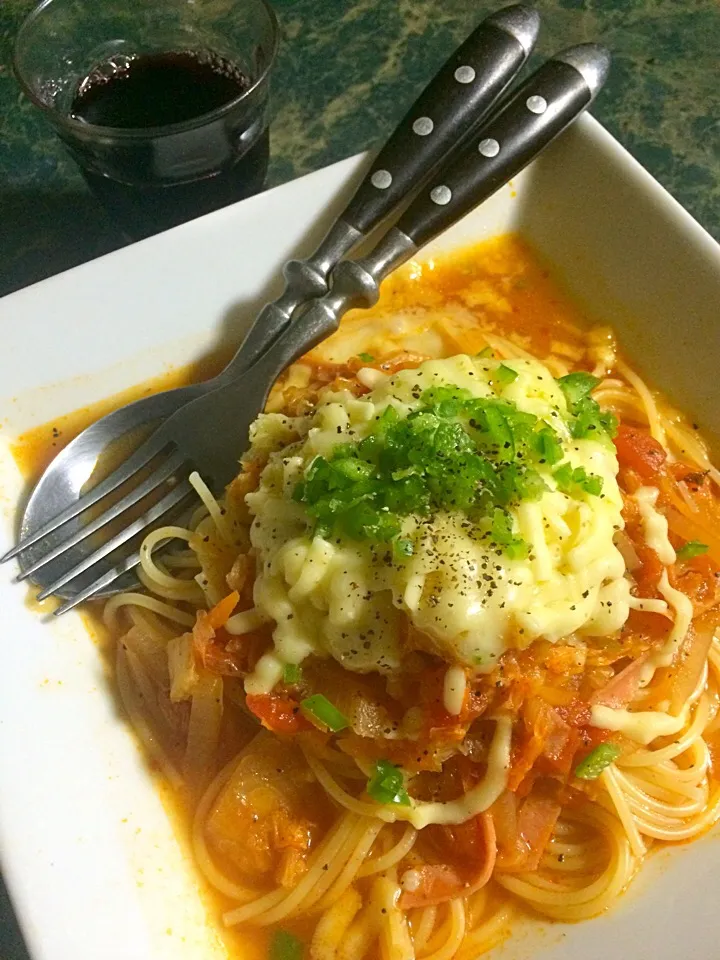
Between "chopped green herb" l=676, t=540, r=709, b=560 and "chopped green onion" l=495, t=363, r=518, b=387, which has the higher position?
"chopped green onion" l=495, t=363, r=518, b=387

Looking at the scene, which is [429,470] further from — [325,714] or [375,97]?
[375,97]

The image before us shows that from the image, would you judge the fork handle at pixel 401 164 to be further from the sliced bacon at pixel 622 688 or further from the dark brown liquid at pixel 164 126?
the sliced bacon at pixel 622 688

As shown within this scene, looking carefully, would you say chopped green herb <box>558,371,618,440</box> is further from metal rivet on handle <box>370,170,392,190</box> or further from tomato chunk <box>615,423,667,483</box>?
metal rivet on handle <box>370,170,392,190</box>

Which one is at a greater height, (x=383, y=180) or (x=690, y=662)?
(x=383, y=180)

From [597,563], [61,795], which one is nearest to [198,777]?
[61,795]

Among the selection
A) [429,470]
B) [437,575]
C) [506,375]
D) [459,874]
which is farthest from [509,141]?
[459,874]

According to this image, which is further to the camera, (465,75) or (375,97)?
(375,97)

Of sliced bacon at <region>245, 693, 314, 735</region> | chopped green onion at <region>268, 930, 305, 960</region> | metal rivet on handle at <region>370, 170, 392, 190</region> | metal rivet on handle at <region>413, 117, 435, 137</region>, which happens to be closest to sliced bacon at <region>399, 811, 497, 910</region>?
chopped green onion at <region>268, 930, 305, 960</region>

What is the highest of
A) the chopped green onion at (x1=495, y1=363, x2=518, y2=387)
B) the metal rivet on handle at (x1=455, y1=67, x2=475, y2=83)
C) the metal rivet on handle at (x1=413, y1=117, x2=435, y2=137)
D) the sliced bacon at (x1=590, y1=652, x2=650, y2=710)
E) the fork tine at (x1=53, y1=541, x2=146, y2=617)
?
the metal rivet on handle at (x1=455, y1=67, x2=475, y2=83)
